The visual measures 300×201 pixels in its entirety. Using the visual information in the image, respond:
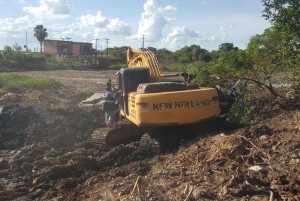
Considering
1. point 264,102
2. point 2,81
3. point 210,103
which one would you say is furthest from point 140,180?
point 2,81

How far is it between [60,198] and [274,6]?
21.1ft

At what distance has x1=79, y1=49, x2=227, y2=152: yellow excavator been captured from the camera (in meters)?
9.48

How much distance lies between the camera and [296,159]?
6617 millimetres

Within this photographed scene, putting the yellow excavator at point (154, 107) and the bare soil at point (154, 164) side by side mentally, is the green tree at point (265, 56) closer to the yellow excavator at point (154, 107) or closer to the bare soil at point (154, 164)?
the bare soil at point (154, 164)

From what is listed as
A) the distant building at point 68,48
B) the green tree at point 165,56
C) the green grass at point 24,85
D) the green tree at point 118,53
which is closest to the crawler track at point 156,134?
the green grass at point 24,85

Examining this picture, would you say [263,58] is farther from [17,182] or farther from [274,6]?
[17,182]

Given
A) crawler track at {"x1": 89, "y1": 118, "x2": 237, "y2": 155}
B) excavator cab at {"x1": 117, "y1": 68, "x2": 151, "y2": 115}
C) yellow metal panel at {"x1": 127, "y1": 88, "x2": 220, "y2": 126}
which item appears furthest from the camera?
excavator cab at {"x1": 117, "y1": 68, "x2": 151, "y2": 115}

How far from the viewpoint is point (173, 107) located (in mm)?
9602

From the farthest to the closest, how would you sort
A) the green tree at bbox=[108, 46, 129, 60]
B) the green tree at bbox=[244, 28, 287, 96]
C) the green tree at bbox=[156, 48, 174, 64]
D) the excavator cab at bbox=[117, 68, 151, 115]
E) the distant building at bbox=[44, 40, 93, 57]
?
the distant building at bbox=[44, 40, 93, 57]
the green tree at bbox=[108, 46, 129, 60]
the green tree at bbox=[156, 48, 174, 64]
the green tree at bbox=[244, 28, 287, 96]
the excavator cab at bbox=[117, 68, 151, 115]

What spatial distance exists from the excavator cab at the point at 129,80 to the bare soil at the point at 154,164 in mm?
1257

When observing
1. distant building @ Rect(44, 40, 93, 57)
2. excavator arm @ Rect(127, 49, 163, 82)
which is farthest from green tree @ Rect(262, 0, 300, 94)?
distant building @ Rect(44, 40, 93, 57)

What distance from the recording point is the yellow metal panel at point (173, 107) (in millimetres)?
9430

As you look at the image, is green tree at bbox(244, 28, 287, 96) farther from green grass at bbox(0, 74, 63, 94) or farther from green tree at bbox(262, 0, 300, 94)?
green grass at bbox(0, 74, 63, 94)

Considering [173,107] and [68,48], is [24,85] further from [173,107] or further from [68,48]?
[68,48]
